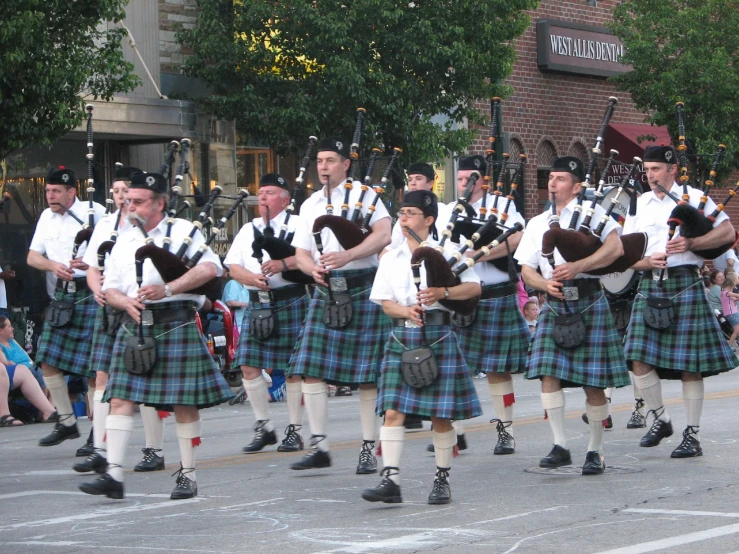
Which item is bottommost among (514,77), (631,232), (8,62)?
(631,232)

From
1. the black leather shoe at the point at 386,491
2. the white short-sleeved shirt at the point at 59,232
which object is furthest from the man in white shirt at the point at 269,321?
the black leather shoe at the point at 386,491

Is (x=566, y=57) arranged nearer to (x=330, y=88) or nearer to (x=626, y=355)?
(x=330, y=88)

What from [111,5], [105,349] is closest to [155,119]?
[111,5]

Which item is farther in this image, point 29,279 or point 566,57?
point 566,57

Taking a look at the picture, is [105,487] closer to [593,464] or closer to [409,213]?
[409,213]

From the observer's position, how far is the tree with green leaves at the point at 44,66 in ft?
42.0

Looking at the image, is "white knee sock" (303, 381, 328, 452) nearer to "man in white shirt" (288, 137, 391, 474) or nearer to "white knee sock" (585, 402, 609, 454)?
"man in white shirt" (288, 137, 391, 474)

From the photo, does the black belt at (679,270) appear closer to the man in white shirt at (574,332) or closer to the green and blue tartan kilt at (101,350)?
the man in white shirt at (574,332)

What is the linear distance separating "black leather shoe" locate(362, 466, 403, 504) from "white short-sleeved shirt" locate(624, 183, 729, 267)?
8.74 feet

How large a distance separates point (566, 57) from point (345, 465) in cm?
1840

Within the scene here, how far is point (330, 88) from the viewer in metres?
17.9

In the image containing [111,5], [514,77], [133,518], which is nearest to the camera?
[133,518]

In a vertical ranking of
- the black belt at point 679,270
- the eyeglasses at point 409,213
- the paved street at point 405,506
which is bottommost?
the paved street at point 405,506

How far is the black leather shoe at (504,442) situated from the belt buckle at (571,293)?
4.86ft
